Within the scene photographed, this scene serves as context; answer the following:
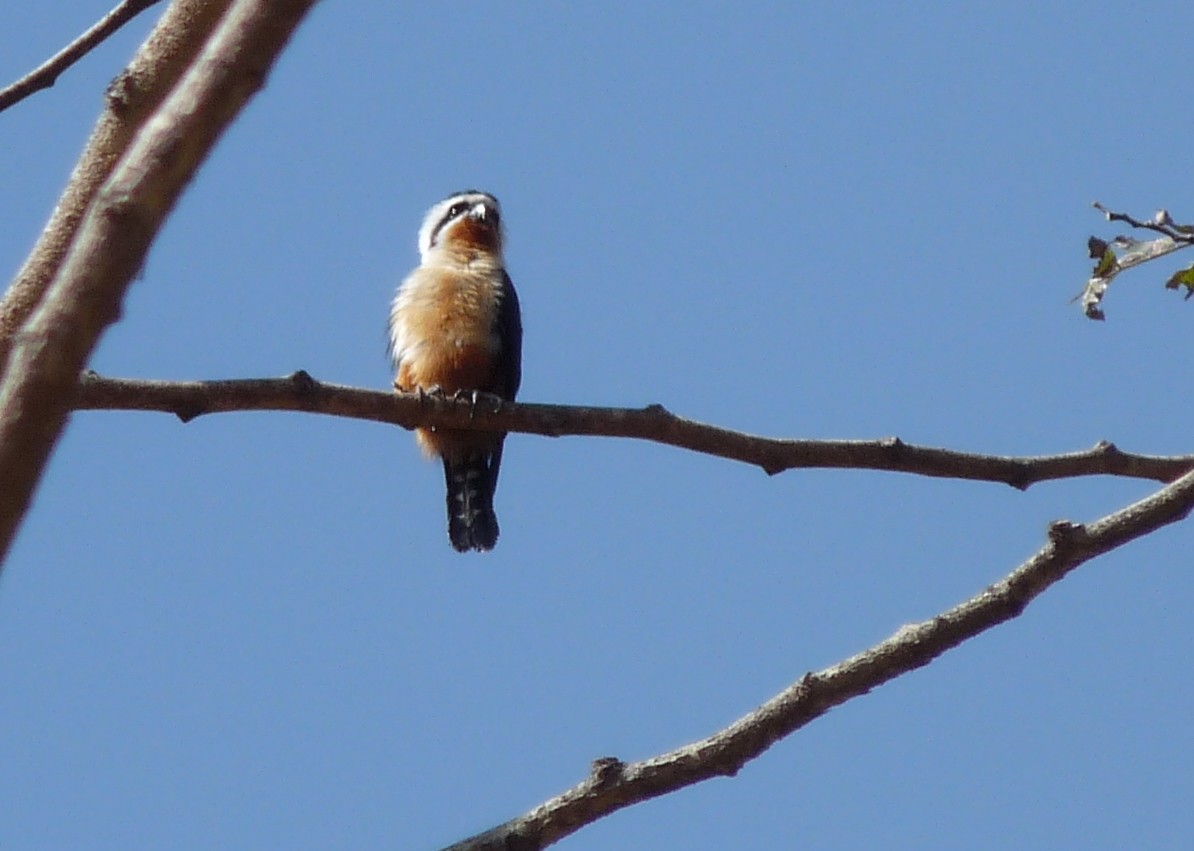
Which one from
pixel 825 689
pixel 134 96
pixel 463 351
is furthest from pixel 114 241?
pixel 463 351

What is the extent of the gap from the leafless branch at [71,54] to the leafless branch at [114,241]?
2.57 meters

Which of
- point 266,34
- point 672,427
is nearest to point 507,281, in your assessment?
A: point 672,427

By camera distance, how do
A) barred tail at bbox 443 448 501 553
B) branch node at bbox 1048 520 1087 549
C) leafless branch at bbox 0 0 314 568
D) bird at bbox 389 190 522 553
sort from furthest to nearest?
1. barred tail at bbox 443 448 501 553
2. bird at bbox 389 190 522 553
3. branch node at bbox 1048 520 1087 549
4. leafless branch at bbox 0 0 314 568

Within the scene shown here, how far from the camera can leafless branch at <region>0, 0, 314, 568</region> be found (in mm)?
1647

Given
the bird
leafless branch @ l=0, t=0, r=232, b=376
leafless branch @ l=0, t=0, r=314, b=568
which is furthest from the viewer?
the bird

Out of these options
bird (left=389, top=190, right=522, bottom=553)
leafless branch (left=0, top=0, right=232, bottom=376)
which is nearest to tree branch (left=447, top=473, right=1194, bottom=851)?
leafless branch (left=0, top=0, right=232, bottom=376)

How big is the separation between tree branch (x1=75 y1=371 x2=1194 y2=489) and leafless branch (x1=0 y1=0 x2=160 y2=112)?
2.55ft

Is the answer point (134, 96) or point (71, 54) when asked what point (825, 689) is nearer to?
point (134, 96)

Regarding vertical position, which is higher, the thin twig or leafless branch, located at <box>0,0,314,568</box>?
the thin twig

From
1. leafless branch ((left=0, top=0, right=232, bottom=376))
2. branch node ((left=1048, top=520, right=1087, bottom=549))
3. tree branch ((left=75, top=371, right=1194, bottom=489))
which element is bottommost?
branch node ((left=1048, top=520, right=1087, bottom=549))

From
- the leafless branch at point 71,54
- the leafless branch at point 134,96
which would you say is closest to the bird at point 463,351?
the leafless branch at point 71,54

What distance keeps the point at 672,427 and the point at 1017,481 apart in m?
1.01

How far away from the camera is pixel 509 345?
27.9 ft

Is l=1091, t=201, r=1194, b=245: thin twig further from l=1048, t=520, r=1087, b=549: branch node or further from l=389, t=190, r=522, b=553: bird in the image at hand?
l=389, t=190, r=522, b=553: bird
